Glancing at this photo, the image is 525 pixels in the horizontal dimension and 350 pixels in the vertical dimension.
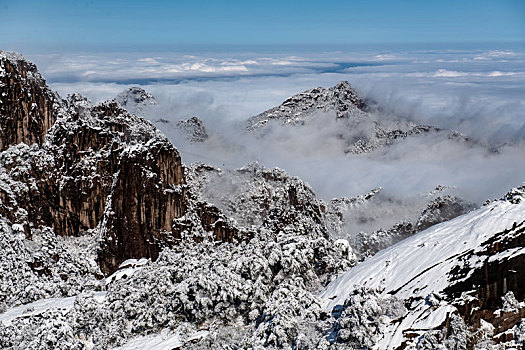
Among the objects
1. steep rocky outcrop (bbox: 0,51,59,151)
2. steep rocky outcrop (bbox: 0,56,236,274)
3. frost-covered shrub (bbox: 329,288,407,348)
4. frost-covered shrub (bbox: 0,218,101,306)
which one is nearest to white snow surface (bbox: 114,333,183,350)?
frost-covered shrub (bbox: 329,288,407,348)

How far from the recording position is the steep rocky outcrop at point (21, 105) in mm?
107125

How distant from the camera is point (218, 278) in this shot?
103 ft

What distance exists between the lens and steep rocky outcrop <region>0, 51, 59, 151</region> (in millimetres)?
107125

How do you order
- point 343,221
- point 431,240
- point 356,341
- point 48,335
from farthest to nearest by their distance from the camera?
point 343,221 < point 48,335 < point 431,240 < point 356,341

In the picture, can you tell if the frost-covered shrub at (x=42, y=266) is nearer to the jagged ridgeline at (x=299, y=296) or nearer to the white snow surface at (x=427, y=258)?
the jagged ridgeline at (x=299, y=296)

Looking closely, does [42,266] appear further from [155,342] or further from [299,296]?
[299,296]

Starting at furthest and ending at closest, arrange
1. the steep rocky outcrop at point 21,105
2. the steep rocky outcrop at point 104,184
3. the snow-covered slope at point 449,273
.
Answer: the steep rocky outcrop at point 21,105
the steep rocky outcrop at point 104,184
the snow-covered slope at point 449,273

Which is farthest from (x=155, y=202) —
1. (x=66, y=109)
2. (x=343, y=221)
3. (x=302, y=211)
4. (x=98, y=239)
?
(x=343, y=221)

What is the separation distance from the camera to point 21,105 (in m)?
110

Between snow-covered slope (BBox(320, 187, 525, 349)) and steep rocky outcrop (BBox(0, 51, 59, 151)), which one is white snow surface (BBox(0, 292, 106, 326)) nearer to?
snow-covered slope (BBox(320, 187, 525, 349))

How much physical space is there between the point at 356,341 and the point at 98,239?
302ft

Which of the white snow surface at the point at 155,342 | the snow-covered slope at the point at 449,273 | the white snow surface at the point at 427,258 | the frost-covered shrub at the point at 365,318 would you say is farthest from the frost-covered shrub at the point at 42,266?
the frost-covered shrub at the point at 365,318

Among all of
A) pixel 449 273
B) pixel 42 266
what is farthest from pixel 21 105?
pixel 449 273

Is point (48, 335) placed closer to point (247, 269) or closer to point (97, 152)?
point (247, 269)
